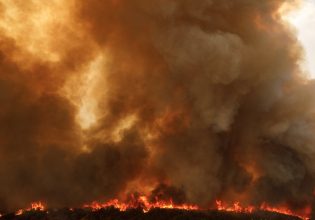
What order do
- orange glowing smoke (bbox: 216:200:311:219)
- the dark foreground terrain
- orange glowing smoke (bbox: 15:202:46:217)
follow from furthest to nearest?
orange glowing smoke (bbox: 15:202:46:217), orange glowing smoke (bbox: 216:200:311:219), the dark foreground terrain

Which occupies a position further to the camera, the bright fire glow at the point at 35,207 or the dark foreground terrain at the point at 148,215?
the bright fire glow at the point at 35,207

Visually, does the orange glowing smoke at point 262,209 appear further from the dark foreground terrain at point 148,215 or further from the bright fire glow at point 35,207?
the bright fire glow at point 35,207

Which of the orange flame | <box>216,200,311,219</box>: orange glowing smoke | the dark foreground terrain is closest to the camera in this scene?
the dark foreground terrain

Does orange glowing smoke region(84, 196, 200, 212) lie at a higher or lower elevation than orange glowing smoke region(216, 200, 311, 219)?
higher

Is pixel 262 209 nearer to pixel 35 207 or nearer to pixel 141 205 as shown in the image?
pixel 141 205

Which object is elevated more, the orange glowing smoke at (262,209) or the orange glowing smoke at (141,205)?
the orange glowing smoke at (141,205)

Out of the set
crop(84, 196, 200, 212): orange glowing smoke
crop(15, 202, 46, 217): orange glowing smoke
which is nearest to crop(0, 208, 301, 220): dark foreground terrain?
crop(15, 202, 46, 217): orange glowing smoke

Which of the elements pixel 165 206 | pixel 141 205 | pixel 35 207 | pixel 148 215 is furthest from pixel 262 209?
pixel 35 207

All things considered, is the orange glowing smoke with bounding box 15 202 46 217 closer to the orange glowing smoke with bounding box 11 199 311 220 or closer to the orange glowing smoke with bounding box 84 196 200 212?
the orange glowing smoke with bounding box 11 199 311 220

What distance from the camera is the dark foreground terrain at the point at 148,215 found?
77312 mm

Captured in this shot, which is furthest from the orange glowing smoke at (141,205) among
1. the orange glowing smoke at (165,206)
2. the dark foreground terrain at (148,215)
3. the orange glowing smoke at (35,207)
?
the orange glowing smoke at (35,207)

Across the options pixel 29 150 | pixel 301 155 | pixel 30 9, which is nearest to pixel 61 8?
pixel 30 9

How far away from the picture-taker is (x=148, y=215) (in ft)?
255

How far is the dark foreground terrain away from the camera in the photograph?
7731 centimetres
